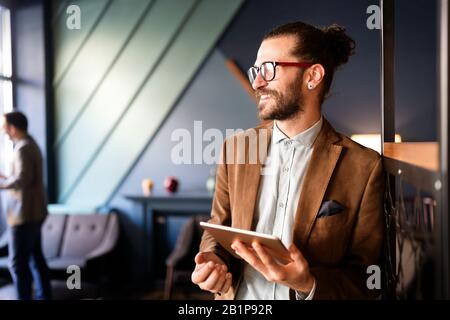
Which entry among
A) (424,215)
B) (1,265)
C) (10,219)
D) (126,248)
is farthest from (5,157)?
(424,215)

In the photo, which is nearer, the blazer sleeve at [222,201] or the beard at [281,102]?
the beard at [281,102]

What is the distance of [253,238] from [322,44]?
0.37 metres

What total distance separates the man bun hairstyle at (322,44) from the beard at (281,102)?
0.05 metres

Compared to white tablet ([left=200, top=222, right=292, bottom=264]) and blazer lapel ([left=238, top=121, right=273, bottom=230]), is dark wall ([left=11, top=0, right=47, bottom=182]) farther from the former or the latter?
white tablet ([left=200, top=222, right=292, bottom=264])

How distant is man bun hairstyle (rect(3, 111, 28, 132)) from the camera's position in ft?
5.75

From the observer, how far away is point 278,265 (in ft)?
2.13

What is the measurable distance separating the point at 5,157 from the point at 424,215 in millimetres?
1868

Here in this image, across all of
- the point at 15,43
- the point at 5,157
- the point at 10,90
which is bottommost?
the point at 5,157

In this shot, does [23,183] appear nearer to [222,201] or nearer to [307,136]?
[222,201]

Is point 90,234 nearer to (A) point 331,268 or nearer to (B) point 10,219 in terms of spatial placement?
(B) point 10,219

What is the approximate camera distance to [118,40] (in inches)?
80.4

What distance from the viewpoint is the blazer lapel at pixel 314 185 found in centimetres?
73

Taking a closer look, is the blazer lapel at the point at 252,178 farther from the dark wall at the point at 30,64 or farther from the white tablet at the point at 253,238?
the dark wall at the point at 30,64

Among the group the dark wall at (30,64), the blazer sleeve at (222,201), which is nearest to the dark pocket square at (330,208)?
the blazer sleeve at (222,201)
